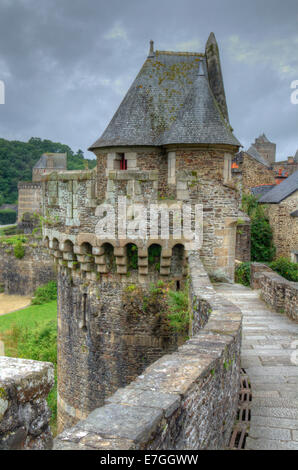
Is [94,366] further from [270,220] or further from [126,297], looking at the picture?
[270,220]

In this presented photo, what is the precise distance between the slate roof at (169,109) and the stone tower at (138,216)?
1.0 inches

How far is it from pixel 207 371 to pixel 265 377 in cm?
301

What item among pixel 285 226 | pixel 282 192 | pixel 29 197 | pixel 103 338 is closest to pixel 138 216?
pixel 103 338

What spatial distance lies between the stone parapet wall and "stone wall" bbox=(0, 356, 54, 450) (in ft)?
1.27

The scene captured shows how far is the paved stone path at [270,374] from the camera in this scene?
4838 millimetres

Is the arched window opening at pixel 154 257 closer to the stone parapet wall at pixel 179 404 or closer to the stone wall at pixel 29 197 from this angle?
the stone parapet wall at pixel 179 404

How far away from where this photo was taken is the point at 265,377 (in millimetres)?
6449

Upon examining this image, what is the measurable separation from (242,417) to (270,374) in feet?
4.77

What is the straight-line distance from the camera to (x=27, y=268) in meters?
32.3

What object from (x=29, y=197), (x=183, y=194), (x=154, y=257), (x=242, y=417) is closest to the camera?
(x=242, y=417)

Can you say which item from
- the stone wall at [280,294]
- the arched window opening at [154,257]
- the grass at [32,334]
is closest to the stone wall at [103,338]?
the arched window opening at [154,257]

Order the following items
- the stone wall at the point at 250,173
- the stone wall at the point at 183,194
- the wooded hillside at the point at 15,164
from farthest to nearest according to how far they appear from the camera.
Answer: the wooded hillside at the point at 15,164 → the stone wall at the point at 250,173 → the stone wall at the point at 183,194

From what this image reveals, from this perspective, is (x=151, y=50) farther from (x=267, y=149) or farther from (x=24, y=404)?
(x=267, y=149)

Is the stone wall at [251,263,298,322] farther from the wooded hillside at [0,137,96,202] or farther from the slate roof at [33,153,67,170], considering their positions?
the wooded hillside at [0,137,96,202]
